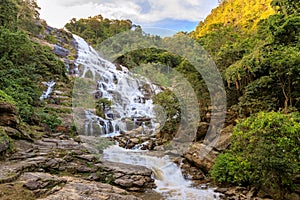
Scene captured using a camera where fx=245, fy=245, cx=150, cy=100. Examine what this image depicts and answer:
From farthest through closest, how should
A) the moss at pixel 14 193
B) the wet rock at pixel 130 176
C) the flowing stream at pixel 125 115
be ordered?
the flowing stream at pixel 125 115 < the wet rock at pixel 130 176 < the moss at pixel 14 193

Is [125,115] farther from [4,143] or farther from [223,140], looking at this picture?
[4,143]

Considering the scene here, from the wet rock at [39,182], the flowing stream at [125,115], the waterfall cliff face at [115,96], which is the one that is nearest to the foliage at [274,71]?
the flowing stream at [125,115]

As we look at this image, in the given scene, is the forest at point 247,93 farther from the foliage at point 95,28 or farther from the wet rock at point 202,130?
the foliage at point 95,28

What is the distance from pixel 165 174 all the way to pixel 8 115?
227 inches

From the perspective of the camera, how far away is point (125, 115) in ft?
55.3

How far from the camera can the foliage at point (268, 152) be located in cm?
571

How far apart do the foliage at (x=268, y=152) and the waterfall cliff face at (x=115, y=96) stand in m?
8.40

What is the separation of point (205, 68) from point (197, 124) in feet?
8.41

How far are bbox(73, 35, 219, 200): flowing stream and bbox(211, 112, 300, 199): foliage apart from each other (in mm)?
1196

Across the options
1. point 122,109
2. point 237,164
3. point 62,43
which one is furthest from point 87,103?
point 62,43

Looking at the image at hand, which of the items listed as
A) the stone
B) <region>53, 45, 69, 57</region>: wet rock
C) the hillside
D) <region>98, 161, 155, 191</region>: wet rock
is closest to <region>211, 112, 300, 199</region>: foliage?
<region>98, 161, 155, 191</region>: wet rock

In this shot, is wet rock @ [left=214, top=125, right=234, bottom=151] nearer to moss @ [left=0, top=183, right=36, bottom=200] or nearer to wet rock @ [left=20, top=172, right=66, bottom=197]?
wet rock @ [left=20, top=172, right=66, bottom=197]

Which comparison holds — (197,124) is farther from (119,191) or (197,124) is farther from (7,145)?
(7,145)

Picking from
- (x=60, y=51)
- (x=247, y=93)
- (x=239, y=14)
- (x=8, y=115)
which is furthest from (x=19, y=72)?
(x=239, y=14)
